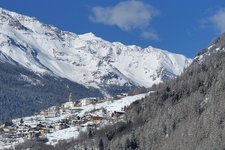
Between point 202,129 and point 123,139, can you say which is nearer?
point 202,129

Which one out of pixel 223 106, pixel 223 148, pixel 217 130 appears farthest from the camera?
pixel 223 106

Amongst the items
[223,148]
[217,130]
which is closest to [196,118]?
[217,130]

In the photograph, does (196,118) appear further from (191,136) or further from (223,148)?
(223,148)

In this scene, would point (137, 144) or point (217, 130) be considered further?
point (137, 144)

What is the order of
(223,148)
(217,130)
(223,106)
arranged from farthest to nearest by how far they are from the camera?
(223,106)
(217,130)
(223,148)

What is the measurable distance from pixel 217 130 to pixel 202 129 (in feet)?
16.5

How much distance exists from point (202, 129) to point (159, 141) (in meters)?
14.1

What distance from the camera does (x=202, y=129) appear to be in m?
186

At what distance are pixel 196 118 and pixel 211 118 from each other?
787cm

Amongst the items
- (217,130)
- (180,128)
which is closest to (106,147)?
(180,128)

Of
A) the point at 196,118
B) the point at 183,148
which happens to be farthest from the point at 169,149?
the point at 196,118

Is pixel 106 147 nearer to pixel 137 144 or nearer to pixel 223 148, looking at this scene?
pixel 137 144

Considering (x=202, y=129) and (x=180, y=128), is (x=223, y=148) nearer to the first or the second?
(x=202, y=129)

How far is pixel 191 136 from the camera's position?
186625 mm
